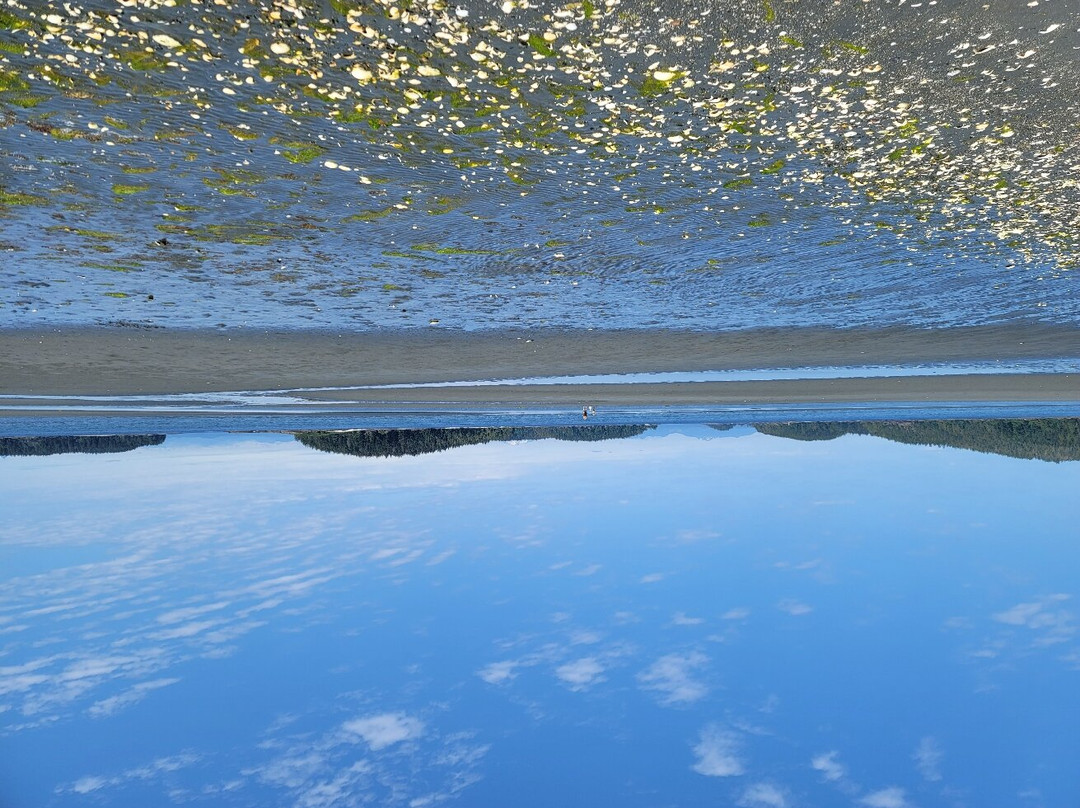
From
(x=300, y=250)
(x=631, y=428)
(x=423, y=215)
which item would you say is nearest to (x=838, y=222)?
(x=423, y=215)

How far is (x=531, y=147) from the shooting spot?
5668 mm

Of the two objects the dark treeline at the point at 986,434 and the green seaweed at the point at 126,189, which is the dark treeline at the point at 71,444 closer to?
the green seaweed at the point at 126,189

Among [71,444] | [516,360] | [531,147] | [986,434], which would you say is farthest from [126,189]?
[986,434]

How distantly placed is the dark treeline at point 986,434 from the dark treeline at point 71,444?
18258 mm

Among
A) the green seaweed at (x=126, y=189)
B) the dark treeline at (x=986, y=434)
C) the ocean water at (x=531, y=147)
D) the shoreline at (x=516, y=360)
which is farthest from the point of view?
the dark treeline at (x=986, y=434)

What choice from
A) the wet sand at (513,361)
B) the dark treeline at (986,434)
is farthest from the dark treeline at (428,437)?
the dark treeline at (986,434)

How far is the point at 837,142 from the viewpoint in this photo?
5.66m

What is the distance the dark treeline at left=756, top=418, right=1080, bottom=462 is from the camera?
25.7 meters

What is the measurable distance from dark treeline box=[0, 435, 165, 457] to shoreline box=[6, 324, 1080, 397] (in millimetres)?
2657

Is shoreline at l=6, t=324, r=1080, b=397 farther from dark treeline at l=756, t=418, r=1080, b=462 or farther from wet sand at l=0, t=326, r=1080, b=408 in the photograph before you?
dark treeline at l=756, t=418, r=1080, b=462

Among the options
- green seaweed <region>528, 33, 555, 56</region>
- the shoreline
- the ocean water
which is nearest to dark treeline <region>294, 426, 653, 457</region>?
the shoreline

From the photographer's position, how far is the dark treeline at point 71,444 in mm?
15875

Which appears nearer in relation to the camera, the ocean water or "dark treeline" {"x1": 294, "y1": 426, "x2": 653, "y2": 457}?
the ocean water

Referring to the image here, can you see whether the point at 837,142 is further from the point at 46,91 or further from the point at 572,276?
the point at 46,91
